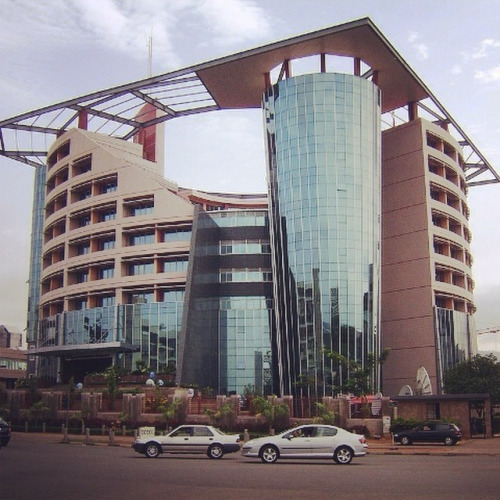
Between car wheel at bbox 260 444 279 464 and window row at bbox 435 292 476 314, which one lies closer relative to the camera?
car wheel at bbox 260 444 279 464

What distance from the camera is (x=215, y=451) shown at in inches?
1307

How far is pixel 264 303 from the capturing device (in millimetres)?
87250

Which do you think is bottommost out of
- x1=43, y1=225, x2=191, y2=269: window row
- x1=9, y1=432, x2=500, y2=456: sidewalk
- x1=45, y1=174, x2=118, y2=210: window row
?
x1=9, y1=432, x2=500, y2=456: sidewalk

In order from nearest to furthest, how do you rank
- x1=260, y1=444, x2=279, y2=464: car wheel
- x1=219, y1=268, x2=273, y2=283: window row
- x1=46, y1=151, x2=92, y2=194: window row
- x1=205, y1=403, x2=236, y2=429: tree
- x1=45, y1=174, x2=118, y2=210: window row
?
x1=260, y1=444, x2=279, y2=464: car wheel < x1=205, y1=403, x2=236, y2=429: tree < x1=219, y1=268, x2=273, y2=283: window row < x1=45, y1=174, x2=118, y2=210: window row < x1=46, y1=151, x2=92, y2=194: window row

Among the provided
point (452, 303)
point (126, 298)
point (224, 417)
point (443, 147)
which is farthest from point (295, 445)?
point (443, 147)

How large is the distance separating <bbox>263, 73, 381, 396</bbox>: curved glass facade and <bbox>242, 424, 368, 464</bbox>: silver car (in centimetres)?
4638

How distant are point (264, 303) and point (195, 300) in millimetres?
8910

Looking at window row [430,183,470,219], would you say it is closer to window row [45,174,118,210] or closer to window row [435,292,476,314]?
window row [435,292,476,314]

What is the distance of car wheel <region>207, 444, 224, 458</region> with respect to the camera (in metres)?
33.2

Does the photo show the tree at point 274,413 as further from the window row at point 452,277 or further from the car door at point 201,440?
the window row at point 452,277

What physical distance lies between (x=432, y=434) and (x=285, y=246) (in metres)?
40.0

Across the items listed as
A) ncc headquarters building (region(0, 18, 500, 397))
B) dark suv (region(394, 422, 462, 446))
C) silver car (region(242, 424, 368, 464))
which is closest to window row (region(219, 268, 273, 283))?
ncc headquarters building (region(0, 18, 500, 397))

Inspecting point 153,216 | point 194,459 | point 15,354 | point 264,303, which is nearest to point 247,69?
point 153,216

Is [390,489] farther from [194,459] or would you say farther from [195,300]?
[195,300]
